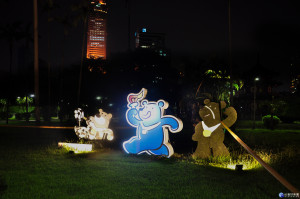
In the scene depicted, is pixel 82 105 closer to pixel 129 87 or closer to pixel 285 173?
pixel 129 87

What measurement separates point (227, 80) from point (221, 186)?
60.7ft

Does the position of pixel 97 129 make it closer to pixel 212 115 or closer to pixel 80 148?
pixel 80 148

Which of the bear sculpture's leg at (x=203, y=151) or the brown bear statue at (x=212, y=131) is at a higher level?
the brown bear statue at (x=212, y=131)

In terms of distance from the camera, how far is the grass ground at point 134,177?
6.18m

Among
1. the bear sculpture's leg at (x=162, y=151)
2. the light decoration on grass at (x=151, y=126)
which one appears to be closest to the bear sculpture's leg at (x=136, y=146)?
the light decoration on grass at (x=151, y=126)

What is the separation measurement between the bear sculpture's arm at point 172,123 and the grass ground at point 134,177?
0.99m

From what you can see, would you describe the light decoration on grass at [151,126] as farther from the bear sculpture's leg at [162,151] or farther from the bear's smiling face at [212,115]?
the bear's smiling face at [212,115]

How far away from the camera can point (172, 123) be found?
10.5 meters

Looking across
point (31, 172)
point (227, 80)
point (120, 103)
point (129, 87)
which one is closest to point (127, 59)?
point (129, 87)

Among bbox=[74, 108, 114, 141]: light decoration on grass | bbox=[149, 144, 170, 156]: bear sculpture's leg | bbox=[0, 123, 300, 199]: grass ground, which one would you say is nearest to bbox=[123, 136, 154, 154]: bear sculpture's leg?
bbox=[149, 144, 170, 156]: bear sculpture's leg

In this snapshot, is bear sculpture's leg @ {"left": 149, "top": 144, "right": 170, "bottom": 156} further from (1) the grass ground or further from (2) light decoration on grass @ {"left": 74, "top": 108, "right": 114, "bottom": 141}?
(2) light decoration on grass @ {"left": 74, "top": 108, "right": 114, "bottom": 141}

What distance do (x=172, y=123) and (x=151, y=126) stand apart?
894mm

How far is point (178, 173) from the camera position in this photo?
26.0 ft

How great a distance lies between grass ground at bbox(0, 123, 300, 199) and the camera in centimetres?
618
